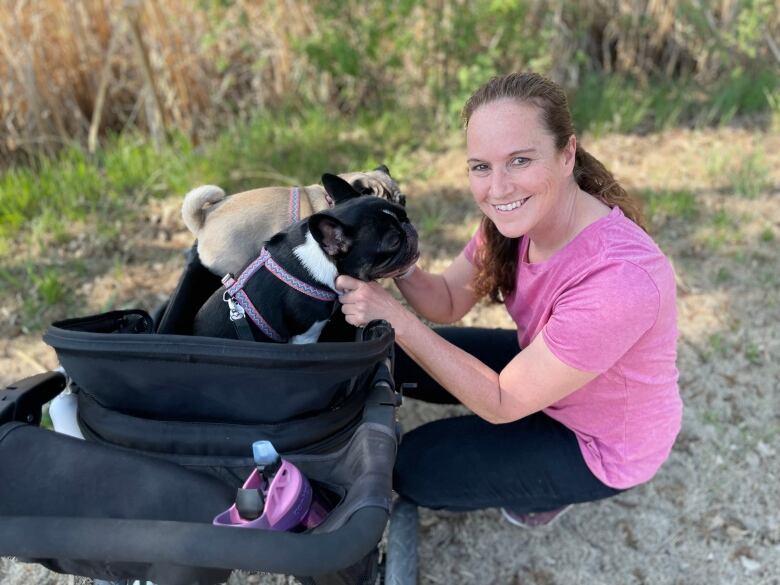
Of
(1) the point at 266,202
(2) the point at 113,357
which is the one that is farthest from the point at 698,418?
(2) the point at 113,357

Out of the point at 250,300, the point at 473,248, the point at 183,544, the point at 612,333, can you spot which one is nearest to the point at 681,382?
the point at 473,248

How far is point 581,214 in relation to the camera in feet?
6.38

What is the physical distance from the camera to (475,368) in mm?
1890

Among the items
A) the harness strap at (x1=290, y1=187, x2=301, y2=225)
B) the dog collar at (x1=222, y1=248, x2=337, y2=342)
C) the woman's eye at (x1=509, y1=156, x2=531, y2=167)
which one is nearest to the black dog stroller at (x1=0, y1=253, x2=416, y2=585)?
the dog collar at (x1=222, y1=248, x2=337, y2=342)

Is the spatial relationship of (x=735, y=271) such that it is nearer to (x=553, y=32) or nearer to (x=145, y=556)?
(x=553, y=32)

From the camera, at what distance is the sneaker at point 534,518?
7.93ft

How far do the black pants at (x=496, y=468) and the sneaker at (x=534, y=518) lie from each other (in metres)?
0.23

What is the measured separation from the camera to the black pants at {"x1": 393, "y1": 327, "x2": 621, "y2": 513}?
205 cm

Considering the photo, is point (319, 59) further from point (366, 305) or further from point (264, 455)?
point (264, 455)

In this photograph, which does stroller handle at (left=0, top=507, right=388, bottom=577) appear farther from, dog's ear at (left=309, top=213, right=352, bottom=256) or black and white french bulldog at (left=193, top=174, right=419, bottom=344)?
dog's ear at (left=309, top=213, right=352, bottom=256)

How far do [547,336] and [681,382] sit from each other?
60.8 inches

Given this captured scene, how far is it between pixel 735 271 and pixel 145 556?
3373 millimetres

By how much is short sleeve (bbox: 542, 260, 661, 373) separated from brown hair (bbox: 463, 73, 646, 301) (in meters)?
0.35

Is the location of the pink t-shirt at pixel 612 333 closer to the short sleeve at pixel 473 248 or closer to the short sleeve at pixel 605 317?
the short sleeve at pixel 605 317
